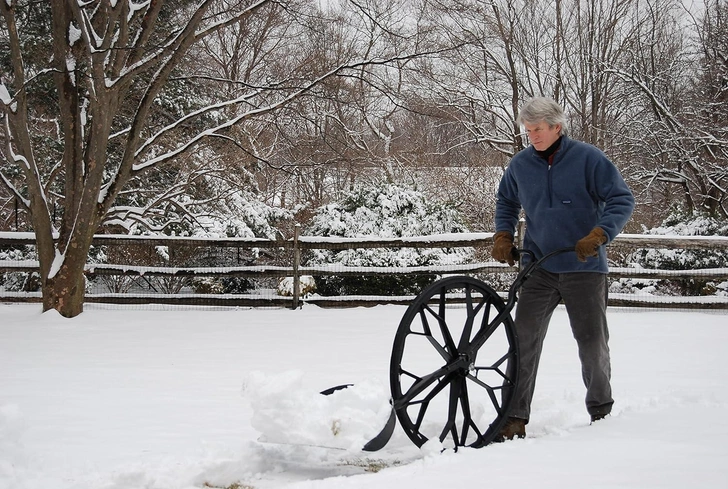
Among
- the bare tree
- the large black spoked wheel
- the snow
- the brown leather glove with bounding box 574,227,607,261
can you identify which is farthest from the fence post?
the brown leather glove with bounding box 574,227,607,261

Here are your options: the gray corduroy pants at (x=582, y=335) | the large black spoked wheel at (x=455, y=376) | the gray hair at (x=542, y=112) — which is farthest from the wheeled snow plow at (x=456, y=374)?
the gray hair at (x=542, y=112)

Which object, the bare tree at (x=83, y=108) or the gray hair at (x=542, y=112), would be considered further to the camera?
the bare tree at (x=83, y=108)

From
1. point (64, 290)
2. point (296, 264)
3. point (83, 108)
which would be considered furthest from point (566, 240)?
point (83, 108)

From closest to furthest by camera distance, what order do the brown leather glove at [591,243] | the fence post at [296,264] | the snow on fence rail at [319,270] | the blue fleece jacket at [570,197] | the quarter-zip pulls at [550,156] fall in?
the brown leather glove at [591,243] → the blue fleece jacket at [570,197] → the quarter-zip pulls at [550,156] → the snow on fence rail at [319,270] → the fence post at [296,264]

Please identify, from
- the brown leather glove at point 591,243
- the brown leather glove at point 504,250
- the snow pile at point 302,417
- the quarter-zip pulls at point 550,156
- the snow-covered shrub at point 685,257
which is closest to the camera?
the snow pile at point 302,417

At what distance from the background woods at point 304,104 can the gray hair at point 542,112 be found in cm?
518

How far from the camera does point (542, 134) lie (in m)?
3.43

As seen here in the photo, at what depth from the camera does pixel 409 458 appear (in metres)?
3.19

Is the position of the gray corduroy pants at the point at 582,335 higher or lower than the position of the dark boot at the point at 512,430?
higher

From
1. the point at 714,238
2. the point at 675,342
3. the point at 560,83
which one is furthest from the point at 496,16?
the point at 675,342

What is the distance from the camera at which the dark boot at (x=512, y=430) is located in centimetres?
341

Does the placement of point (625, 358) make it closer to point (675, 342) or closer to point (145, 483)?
point (675, 342)

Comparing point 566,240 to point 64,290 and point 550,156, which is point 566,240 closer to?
point 550,156

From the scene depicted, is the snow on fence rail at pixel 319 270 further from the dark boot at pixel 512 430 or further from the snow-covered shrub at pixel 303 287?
the dark boot at pixel 512 430
